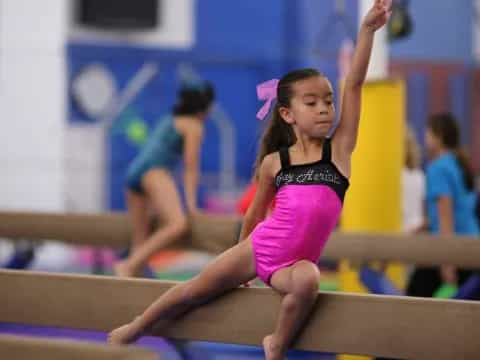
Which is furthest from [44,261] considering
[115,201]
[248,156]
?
[248,156]

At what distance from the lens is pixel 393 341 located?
2.95 m

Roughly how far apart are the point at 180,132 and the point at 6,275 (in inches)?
94.8

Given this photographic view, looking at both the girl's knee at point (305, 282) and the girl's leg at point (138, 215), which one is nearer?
the girl's knee at point (305, 282)

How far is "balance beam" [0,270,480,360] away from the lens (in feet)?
9.50

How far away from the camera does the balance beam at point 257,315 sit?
289 cm

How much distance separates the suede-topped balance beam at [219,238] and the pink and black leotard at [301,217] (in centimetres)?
194

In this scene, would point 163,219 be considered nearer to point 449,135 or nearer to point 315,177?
point 449,135

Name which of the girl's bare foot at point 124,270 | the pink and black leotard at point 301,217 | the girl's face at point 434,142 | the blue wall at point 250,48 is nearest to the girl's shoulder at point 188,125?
the girl's bare foot at point 124,270

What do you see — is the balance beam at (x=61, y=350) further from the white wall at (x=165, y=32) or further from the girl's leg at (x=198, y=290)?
the white wall at (x=165, y=32)

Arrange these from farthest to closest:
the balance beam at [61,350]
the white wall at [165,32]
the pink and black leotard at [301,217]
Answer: the white wall at [165,32] → the pink and black leotard at [301,217] → the balance beam at [61,350]

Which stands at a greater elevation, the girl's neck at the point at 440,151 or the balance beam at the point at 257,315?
the girl's neck at the point at 440,151

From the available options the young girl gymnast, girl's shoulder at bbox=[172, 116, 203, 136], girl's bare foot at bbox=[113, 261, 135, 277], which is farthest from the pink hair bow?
girl's bare foot at bbox=[113, 261, 135, 277]

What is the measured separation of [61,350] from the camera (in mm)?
2412

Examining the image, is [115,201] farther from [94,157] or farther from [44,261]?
[44,261]
